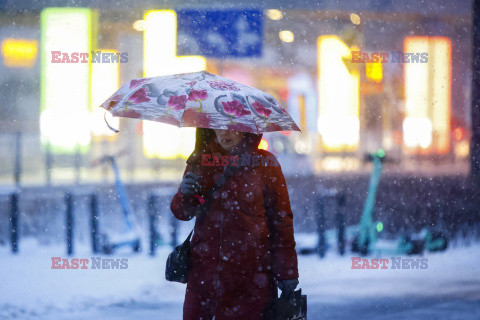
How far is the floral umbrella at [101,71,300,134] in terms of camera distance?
305 centimetres

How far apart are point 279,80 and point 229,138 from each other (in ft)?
41.0

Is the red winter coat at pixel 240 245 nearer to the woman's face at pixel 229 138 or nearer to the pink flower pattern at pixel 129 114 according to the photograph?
the woman's face at pixel 229 138

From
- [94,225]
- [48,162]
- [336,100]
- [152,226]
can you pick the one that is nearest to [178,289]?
[152,226]

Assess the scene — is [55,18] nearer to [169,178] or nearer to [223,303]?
[169,178]

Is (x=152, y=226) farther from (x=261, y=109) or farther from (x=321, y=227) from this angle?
(x=261, y=109)

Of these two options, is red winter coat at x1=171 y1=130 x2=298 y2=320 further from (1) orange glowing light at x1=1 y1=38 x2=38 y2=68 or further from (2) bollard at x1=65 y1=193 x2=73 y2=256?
(1) orange glowing light at x1=1 y1=38 x2=38 y2=68

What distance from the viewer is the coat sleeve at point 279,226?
3.05 metres

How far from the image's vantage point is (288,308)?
3021 millimetres

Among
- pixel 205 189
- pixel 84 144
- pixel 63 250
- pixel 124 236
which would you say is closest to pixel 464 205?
pixel 124 236

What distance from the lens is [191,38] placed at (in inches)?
251

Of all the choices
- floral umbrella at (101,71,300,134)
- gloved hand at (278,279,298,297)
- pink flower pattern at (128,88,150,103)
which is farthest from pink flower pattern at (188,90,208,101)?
gloved hand at (278,279,298,297)

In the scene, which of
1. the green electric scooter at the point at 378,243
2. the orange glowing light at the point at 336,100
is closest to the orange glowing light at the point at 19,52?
the orange glowing light at the point at 336,100

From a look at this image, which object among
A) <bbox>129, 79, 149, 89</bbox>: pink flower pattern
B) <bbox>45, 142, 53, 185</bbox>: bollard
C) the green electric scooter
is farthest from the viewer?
<bbox>45, 142, 53, 185</bbox>: bollard

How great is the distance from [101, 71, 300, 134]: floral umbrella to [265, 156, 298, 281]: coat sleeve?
10.5 inches
